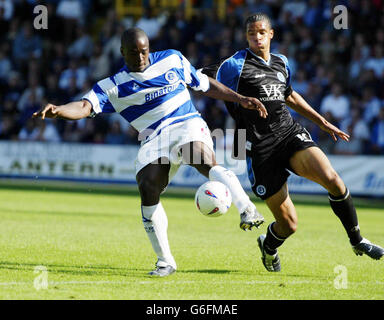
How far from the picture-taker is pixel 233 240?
Result: 34.8 feet

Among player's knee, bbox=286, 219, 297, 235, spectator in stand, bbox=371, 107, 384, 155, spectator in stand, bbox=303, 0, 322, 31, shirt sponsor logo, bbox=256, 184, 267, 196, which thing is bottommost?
spectator in stand, bbox=371, 107, 384, 155

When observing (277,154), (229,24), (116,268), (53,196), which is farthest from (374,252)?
(229,24)

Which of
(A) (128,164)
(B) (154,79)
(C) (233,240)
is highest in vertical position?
(B) (154,79)

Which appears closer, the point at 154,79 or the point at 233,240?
the point at 154,79

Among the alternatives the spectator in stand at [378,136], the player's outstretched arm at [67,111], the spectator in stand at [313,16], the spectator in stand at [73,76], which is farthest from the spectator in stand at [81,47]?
the player's outstretched arm at [67,111]

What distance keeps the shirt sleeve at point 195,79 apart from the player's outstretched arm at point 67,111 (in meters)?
1.07

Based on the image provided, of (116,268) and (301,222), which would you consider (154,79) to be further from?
(301,222)

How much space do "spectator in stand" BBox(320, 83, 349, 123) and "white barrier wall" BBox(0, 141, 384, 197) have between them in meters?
1.11

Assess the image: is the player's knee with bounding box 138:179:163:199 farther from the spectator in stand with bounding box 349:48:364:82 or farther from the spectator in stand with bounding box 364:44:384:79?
the spectator in stand with bounding box 349:48:364:82

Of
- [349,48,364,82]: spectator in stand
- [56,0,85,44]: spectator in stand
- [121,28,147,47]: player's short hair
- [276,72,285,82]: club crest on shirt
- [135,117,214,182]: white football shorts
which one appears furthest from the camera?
[56,0,85,44]: spectator in stand
